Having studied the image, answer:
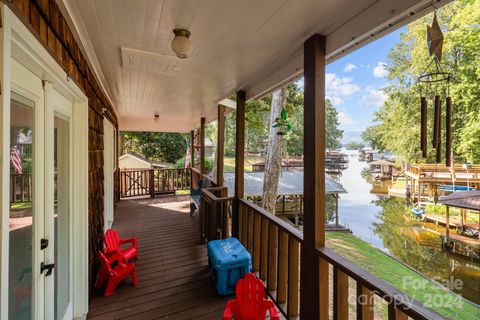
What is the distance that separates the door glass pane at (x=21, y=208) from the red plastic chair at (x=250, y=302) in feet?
4.21

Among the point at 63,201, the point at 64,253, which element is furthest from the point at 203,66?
the point at 64,253

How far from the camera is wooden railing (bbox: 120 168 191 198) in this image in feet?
25.4

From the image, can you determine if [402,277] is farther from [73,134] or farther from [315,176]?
[73,134]

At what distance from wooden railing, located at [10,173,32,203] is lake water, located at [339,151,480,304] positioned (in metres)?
5.41

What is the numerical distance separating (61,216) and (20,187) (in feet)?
2.71

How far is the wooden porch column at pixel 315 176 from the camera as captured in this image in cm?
174

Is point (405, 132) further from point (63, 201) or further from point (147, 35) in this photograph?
point (63, 201)

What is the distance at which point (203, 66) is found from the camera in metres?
2.49

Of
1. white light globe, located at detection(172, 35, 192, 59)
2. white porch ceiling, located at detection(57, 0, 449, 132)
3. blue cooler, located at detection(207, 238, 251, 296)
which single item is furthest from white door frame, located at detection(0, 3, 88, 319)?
blue cooler, located at detection(207, 238, 251, 296)

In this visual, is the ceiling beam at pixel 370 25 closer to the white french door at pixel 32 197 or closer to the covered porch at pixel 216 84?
the covered porch at pixel 216 84

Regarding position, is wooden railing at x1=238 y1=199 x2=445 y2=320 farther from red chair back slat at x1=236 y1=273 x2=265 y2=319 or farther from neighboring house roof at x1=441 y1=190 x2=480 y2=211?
neighboring house roof at x1=441 y1=190 x2=480 y2=211

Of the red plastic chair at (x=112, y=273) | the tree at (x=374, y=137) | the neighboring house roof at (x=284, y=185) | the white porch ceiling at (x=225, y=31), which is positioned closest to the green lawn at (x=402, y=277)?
the neighboring house roof at (x=284, y=185)

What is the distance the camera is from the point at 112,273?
2.52m

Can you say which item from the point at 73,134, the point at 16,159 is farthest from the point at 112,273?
the point at 16,159
